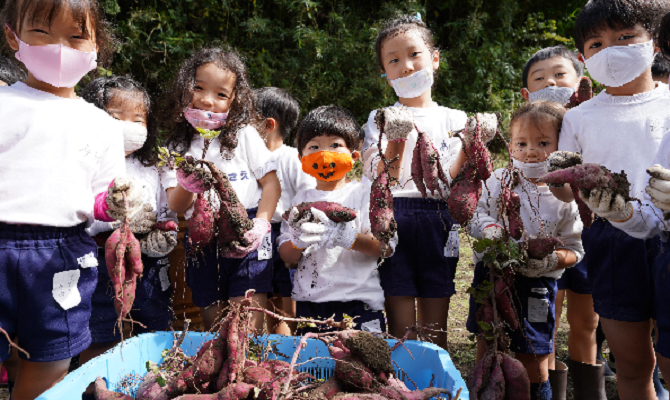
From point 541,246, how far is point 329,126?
1141 mm

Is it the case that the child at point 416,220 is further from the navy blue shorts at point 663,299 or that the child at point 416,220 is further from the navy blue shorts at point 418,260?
the navy blue shorts at point 663,299

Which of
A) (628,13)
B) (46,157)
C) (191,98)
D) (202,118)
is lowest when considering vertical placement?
(46,157)

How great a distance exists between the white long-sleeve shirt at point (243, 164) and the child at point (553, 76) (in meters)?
1.89

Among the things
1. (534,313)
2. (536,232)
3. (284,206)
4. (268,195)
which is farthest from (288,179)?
(534,313)

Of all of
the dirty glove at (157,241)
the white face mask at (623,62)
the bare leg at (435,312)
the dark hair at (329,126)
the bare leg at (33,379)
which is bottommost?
the bare leg at (33,379)

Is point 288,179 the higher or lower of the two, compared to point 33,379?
higher

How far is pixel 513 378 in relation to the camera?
6.40 feet

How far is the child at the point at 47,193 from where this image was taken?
5.86 ft

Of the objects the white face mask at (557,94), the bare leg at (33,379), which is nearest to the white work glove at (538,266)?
the white face mask at (557,94)

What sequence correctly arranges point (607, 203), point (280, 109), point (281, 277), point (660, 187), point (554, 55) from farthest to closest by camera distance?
point (280, 109) < point (554, 55) < point (281, 277) < point (607, 203) < point (660, 187)

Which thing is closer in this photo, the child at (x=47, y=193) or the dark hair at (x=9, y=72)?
the child at (x=47, y=193)

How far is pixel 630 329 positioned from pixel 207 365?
1714 millimetres

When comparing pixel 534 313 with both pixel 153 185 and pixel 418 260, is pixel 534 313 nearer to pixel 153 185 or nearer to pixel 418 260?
pixel 418 260

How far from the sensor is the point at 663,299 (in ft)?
5.77
